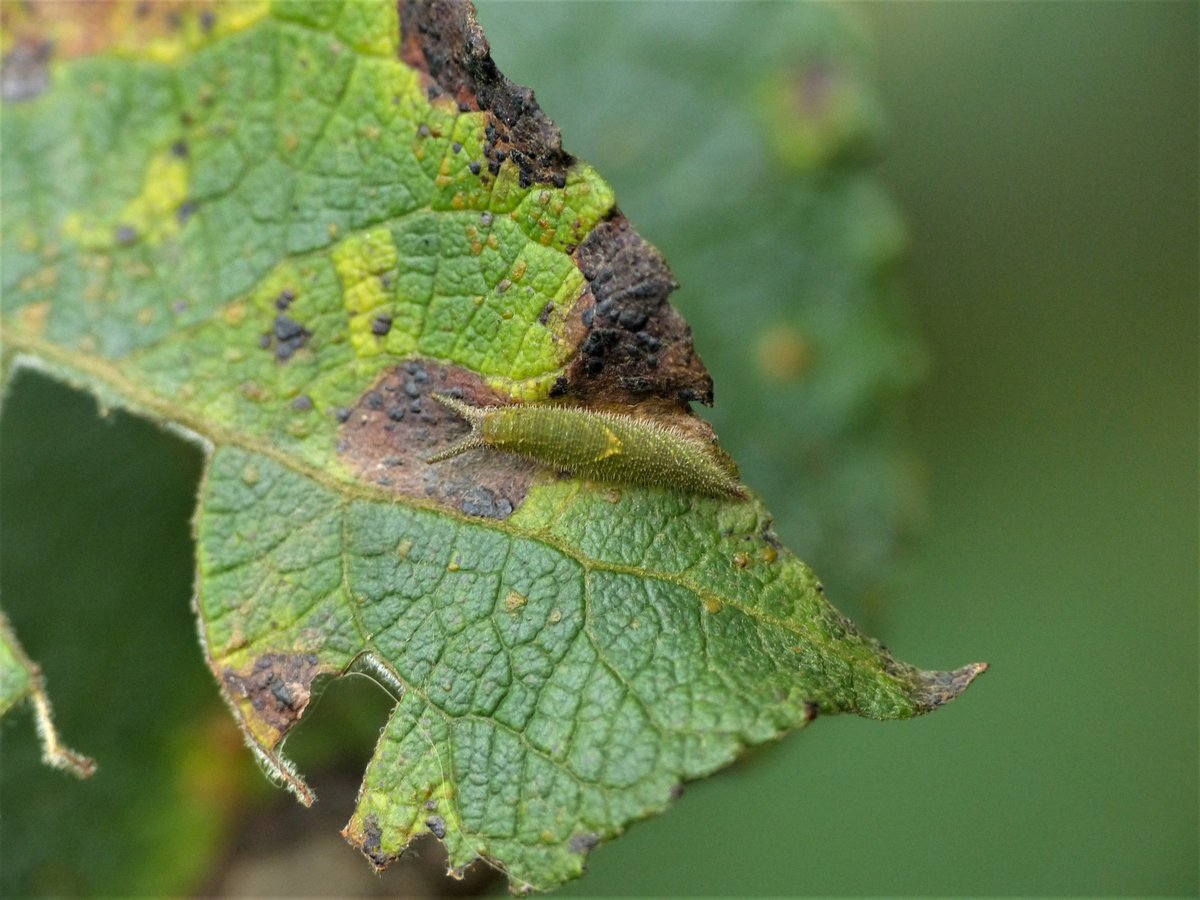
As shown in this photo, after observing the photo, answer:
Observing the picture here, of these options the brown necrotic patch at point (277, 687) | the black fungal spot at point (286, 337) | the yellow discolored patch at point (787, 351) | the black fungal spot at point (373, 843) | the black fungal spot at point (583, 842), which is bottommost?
the black fungal spot at point (373, 843)

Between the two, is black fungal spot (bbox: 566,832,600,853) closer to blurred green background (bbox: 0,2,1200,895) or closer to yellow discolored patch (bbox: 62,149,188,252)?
blurred green background (bbox: 0,2,1200,895)

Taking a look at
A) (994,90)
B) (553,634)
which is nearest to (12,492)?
(553,634)

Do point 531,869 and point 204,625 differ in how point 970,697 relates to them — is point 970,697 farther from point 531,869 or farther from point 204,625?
point 204,625

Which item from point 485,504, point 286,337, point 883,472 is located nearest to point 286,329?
point 286,337

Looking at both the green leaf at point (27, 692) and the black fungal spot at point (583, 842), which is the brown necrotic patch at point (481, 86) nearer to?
the black fungal spot at point (583, 842)

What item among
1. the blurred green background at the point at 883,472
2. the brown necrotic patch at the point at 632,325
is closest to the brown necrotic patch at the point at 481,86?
the brown necrotic patch at the point at 632,325
